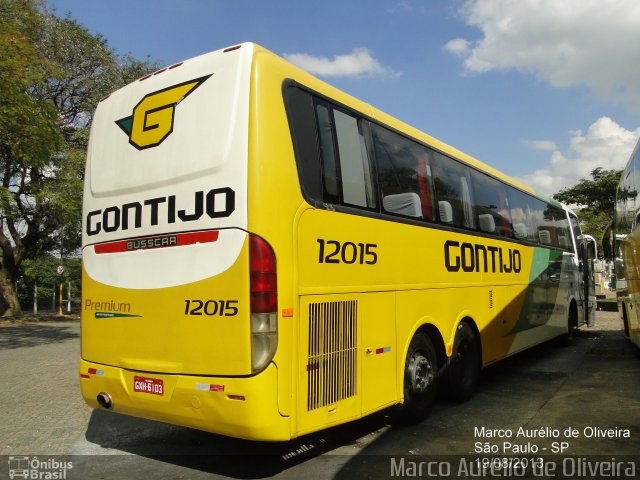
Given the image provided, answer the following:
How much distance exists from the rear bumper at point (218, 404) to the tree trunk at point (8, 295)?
21479 millimetres

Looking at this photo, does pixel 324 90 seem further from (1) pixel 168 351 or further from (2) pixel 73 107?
(2) pixel 73 107

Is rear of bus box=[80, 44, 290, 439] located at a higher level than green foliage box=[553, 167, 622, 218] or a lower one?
lower

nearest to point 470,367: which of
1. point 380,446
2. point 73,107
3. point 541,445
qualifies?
point 541,445

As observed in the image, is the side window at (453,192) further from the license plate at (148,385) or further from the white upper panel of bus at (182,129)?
A: the license plate at (148,385)

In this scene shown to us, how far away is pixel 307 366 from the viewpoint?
13.7 ft

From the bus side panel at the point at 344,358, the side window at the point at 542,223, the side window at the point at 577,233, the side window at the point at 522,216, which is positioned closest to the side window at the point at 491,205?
the side window at the point at 522,216

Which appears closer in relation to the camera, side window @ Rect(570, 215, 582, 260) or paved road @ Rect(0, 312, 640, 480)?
paved road @ Rect(0, 312, 640, 480)

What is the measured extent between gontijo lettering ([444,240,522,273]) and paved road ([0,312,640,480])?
1767mm

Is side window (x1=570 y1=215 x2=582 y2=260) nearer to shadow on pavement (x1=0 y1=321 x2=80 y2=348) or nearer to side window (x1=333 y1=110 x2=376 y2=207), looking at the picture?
side window (x1=333 y1=110 x2=376 y2=207)

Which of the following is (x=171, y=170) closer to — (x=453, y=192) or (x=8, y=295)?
(x=453, y=192)

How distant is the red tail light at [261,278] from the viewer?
3.89 m

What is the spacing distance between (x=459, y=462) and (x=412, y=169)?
3.10 metres

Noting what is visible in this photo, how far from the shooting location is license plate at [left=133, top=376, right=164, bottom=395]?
427cm

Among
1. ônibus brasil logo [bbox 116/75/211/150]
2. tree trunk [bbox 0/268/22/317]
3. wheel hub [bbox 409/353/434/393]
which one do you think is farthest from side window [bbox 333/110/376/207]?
tree trunk [bbox 0/268/22/317]
